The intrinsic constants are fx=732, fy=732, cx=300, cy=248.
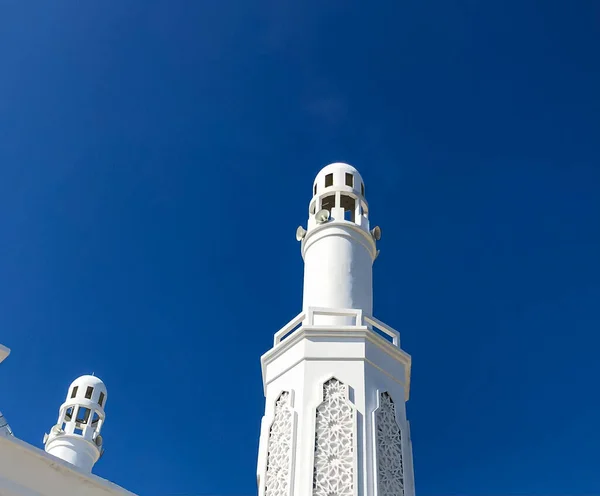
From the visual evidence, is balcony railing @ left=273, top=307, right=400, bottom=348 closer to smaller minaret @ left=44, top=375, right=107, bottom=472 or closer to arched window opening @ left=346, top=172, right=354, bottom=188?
arched window opening @ left=346, top=172, right=354, bottom=188

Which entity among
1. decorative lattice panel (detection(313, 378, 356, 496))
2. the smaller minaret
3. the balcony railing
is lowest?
decorative lattice panel (detection(313, 378, 356, 496))

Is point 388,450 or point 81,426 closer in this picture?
point 388,450

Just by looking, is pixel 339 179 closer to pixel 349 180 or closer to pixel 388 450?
pixel 349 180

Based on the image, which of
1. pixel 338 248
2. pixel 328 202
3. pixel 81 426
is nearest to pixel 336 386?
pixel 338 248

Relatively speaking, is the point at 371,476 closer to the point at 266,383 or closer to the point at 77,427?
the point at 266,383

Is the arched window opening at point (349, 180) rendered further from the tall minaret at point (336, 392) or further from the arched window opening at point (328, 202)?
the tall minaret at point (336, 392)

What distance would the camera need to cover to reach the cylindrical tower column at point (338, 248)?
373 inches

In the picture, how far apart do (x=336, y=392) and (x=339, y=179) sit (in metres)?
3.87

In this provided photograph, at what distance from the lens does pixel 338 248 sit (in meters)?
9.98

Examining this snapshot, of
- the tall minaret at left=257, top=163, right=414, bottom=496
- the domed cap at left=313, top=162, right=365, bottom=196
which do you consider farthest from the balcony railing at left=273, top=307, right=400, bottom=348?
the domed cap at left=313, top=162, right=365, bottom=196

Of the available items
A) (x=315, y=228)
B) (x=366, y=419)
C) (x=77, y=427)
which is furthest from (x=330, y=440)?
(x=77, y=427)

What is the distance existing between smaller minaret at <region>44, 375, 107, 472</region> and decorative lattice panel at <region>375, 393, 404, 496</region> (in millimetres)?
8975

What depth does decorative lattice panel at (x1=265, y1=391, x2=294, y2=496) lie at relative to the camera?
771cm

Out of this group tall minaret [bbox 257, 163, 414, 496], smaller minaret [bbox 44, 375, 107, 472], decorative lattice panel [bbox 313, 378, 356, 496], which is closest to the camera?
decorative lattice panel [bbox 313, 378, 356, 496]
